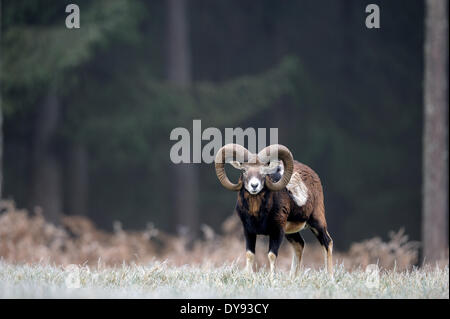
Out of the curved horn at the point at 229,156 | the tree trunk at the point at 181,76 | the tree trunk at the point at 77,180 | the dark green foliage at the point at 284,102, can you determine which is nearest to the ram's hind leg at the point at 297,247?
the curved horn at the point at 229,156

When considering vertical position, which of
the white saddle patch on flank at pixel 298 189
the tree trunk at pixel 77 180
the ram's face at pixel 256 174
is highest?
the ram's face at pixel 256 174

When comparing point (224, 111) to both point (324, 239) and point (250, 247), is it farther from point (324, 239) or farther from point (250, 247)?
point (250, 247)

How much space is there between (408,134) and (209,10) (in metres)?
9.02

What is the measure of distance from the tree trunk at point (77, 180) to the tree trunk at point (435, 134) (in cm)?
1228

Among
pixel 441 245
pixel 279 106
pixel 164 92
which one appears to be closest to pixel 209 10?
pixel 279 106

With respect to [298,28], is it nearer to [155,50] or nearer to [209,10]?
[209,10]

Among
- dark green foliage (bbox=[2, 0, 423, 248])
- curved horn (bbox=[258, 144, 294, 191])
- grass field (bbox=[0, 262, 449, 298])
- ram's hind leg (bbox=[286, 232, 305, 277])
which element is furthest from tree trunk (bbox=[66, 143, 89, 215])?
curved horn (bbox=[258, 144, 294, 191])

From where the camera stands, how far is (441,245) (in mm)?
14414

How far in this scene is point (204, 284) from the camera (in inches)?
255

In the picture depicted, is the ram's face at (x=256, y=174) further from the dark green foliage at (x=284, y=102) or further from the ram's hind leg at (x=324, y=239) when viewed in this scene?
the dark green foliage at (x=284, y=102)

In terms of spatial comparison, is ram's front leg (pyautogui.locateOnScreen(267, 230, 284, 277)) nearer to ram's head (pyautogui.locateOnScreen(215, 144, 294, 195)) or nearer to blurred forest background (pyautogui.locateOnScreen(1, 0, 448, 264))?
ram's head (pyautogui.locateOnScreen(215, 144, 294, 195))

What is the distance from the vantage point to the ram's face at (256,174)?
6992mm

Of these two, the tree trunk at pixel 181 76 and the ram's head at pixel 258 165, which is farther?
the tree trunk at pixel 181 76

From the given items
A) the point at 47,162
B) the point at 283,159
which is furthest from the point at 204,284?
the point at 47,162
